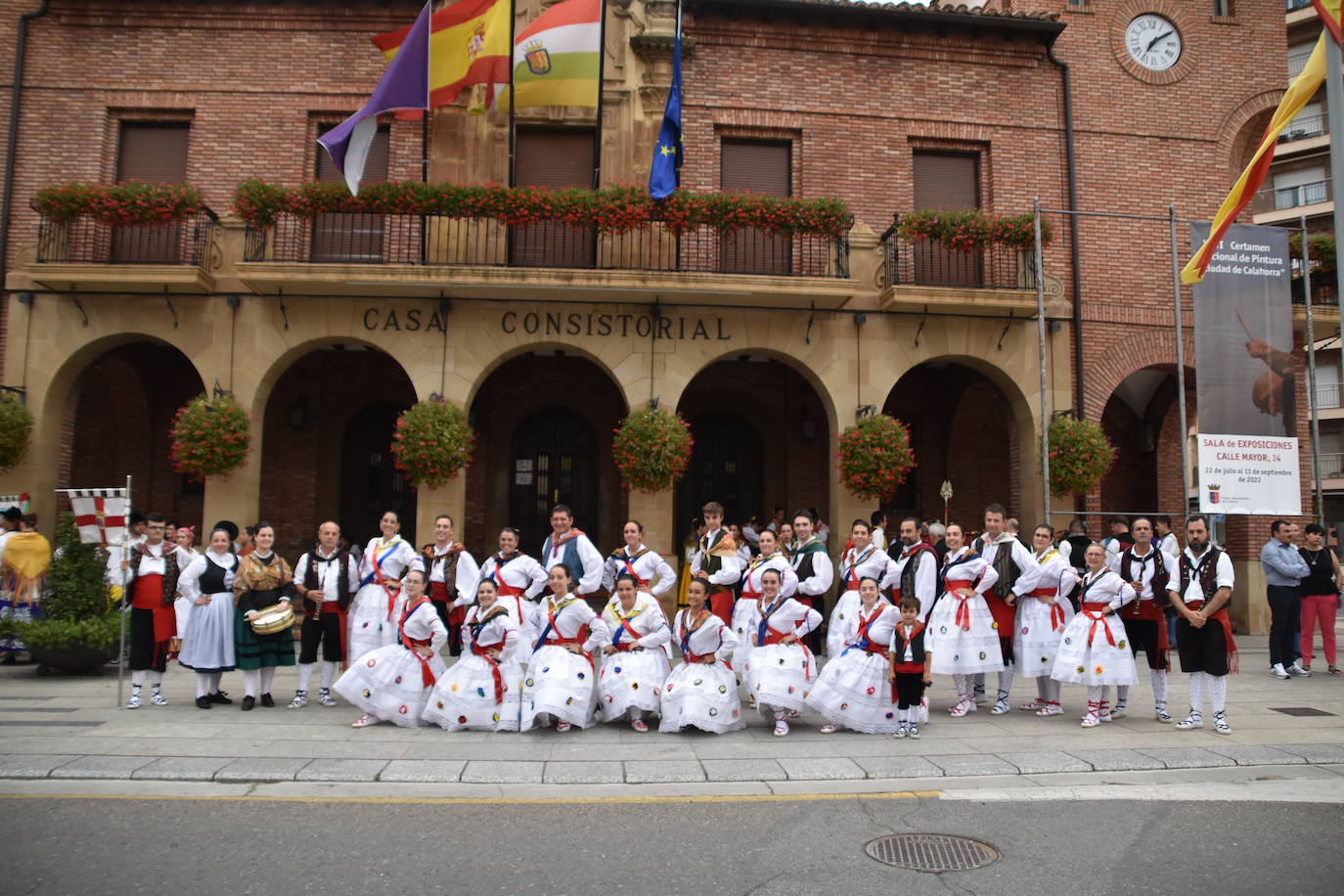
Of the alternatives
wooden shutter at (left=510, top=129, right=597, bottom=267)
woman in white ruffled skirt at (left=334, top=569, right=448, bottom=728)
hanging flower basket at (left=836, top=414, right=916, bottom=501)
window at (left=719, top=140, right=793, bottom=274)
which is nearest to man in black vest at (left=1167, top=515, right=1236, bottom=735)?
hanging flower basket at (left=836, top=414, right=916, bottom=501)

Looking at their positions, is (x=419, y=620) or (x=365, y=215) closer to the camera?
(x=419, y=620)

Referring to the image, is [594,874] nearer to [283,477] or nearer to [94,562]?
[94,562]

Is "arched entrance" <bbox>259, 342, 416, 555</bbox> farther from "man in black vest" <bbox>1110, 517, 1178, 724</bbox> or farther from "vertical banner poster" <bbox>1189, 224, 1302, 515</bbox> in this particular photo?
"vertical banner poster" <bbox>1189, 224, 1302, 515</bbox>

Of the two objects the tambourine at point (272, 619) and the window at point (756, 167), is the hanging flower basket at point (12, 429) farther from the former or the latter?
the window at point (756, 167)

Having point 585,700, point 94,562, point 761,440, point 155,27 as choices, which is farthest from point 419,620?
point 155,27

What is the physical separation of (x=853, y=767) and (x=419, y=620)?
162 inches

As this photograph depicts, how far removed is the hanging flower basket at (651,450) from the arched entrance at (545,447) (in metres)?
2.82

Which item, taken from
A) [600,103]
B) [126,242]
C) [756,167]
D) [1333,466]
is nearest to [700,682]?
[600,103]

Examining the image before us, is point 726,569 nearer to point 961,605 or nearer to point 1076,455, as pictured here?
point 961,605

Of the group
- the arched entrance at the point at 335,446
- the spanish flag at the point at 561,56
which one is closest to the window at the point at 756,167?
the spanish flag at the point at 561,56

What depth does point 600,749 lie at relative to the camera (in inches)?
306

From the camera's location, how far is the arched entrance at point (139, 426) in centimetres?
1697

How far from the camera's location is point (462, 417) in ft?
47.8

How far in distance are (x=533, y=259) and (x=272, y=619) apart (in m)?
8.04
